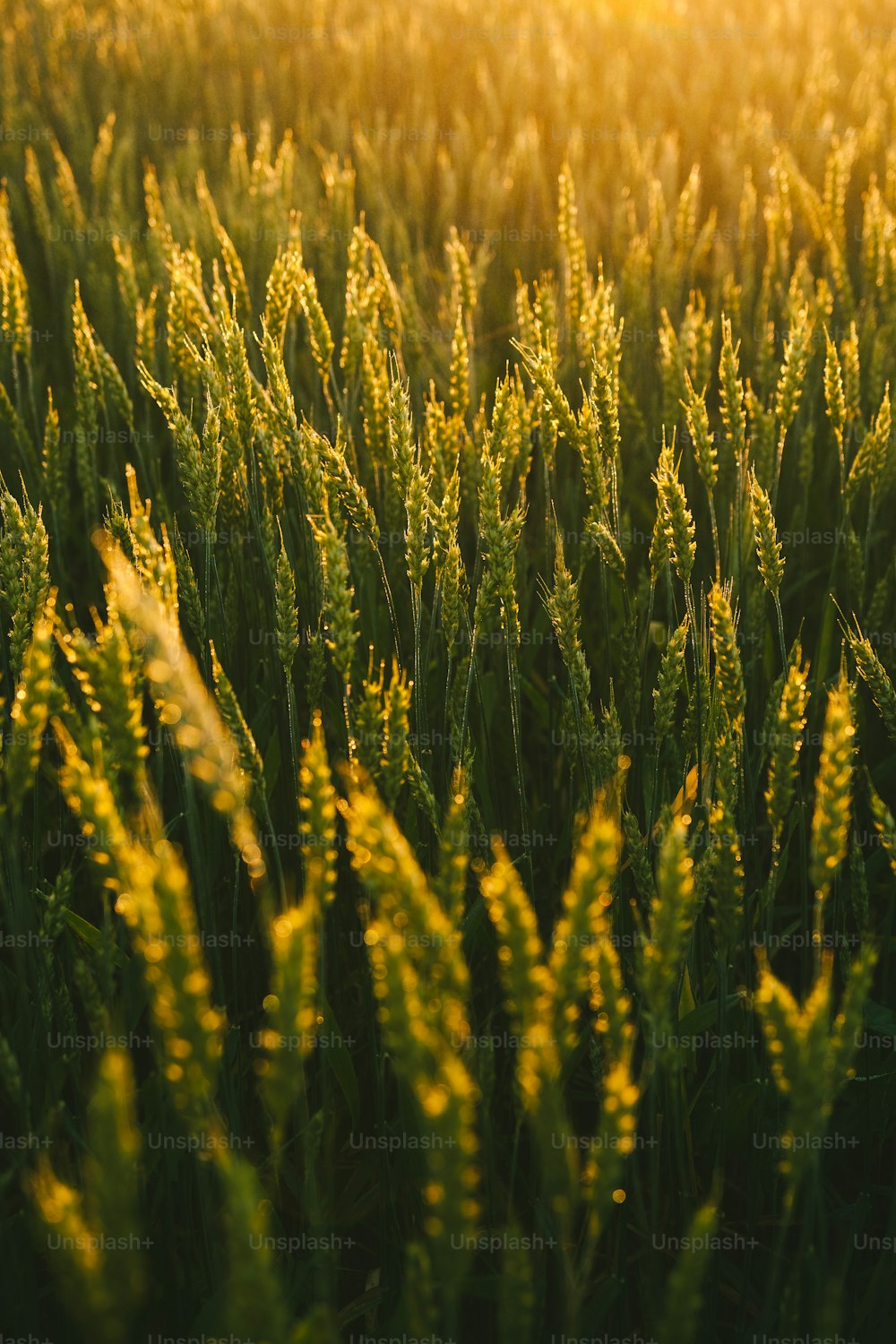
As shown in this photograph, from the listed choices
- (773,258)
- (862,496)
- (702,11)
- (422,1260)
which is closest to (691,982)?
(422,1260)

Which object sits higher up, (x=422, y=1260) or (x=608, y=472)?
(x=608, y=472)

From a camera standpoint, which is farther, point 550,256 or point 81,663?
point 550,256

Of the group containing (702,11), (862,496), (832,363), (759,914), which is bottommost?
(759,914)

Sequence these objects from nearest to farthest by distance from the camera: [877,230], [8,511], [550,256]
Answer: [8,511]
[877,230]
[550,256]

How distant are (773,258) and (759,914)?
1.71 m

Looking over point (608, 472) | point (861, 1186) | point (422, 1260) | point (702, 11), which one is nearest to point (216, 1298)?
point (422, 1260)

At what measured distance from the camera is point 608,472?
57.7 inches

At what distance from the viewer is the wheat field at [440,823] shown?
0.67 meters

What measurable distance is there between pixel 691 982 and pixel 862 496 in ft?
5.16

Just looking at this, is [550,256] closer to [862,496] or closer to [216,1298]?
[862,496]

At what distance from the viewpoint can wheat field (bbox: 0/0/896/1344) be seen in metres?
0.67

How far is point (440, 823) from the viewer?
125 cm

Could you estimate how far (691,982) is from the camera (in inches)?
58.8

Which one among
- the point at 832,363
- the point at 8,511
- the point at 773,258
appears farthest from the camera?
the point at 773,258
